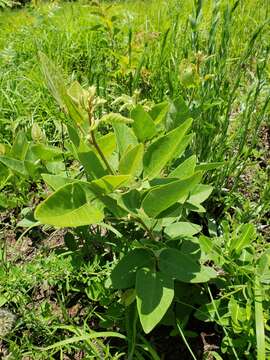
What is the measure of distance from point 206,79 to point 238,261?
1.99 feet

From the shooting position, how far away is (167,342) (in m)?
1.36

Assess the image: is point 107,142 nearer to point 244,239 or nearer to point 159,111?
point 159,111

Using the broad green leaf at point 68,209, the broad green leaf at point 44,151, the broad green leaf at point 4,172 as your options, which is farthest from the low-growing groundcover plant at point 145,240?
the broad green leaf at point 4,172

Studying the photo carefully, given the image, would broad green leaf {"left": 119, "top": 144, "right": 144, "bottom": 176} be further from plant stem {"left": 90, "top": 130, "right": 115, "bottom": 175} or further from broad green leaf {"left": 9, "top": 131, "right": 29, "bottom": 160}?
broad green leaf {"left": 9, "top": 131, "right": 29, "bottom": 160}

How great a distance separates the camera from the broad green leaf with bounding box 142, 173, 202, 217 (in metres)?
0.98

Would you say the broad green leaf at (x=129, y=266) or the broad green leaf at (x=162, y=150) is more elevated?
the broad green leaf at (x=162, y=150)

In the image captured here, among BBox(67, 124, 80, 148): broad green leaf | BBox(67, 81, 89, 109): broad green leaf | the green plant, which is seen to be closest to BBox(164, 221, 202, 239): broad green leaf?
the green plant

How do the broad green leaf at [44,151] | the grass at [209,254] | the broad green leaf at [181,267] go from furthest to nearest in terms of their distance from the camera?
the broad green leaf at [44,151] → the grass at [209,254] → the broad green leaf at [181,267]

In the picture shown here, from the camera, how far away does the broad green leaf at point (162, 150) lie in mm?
1118

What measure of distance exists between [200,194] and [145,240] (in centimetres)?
21

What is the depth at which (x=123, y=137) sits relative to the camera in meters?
1.21

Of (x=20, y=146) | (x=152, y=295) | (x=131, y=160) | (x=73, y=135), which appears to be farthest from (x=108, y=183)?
(x=20, y=146)

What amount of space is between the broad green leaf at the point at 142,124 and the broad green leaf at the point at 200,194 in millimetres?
208

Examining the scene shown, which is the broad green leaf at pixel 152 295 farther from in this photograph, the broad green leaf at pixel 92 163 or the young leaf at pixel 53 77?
the young leaf at pixel 53 77
